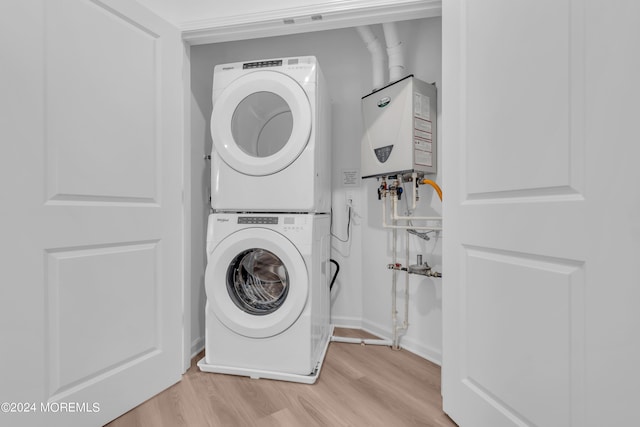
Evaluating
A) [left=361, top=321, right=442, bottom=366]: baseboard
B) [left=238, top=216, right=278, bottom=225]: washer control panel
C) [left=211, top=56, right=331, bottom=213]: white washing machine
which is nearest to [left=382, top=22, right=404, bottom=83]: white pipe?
[left=211, top=56, right=331, bottom=213]: white washing machine

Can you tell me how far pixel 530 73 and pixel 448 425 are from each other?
1.29 m

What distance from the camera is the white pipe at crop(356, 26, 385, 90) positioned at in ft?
6.39

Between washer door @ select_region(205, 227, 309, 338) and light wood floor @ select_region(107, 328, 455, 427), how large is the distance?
0.27 m

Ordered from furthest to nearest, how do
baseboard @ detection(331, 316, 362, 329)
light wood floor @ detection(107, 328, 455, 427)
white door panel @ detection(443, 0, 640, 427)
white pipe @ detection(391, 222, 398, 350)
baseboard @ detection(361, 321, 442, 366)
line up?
1. baseboard @ detection(331, 316, 362, 329)
2. white pipe @ detection(391, 222, 398, 350)
3. baseboard @ detection(361, 321, 442, 366)
4. light wood floor @ detection(107, 328, 455, 427)
5. white door panel @ detection(443, 0, 640, 427)

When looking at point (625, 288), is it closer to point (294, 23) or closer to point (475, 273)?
point (475, 273)

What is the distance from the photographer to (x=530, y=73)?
87cm

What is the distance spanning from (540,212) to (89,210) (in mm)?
1489

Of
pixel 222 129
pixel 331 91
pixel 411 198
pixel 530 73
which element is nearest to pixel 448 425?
pixel 411 198

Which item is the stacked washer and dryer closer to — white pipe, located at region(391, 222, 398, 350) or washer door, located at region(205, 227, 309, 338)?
washer door, located at region(205, 227, 309, 338)

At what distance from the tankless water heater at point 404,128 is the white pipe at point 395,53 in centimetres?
16

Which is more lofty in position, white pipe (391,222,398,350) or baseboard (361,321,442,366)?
white pipe (391,222,398,350)

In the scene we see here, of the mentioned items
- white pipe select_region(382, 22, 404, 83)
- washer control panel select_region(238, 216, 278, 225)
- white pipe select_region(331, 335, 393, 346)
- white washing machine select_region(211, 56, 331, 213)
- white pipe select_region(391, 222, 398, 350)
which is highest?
white pipe select_region(382, 22, 404, 83)

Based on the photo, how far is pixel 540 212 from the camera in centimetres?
84

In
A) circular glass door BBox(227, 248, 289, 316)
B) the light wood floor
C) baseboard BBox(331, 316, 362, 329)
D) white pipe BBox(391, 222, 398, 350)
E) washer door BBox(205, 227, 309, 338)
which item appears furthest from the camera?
baseboard BBox(331, 316, 362, 329)
